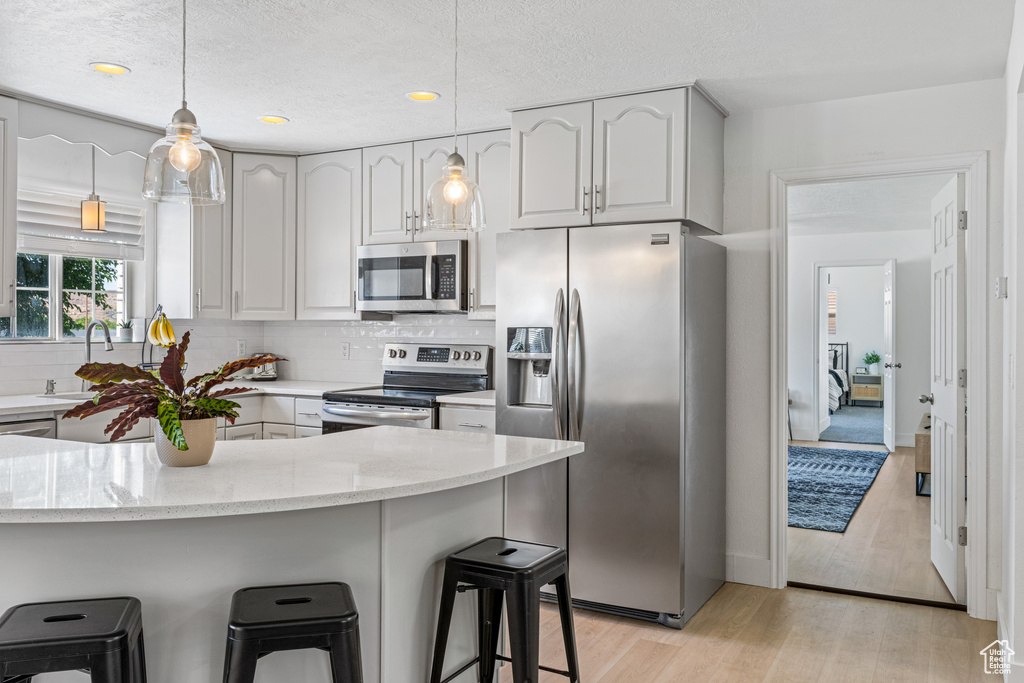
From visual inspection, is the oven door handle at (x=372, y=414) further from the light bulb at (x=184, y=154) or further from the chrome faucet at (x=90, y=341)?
the light bulb at (x=184, y=154)

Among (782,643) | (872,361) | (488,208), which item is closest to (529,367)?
(488,208)

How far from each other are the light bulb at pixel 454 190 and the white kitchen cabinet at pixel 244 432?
2.53 metres

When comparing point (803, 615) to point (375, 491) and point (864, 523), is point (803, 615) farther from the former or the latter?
point (375, 491)

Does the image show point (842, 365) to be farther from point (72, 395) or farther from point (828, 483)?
point (72, 395)

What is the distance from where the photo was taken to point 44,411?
349cm

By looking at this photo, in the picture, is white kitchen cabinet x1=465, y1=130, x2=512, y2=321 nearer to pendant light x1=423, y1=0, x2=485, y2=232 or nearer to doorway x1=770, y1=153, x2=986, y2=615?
doorway x1=770, y1=153, x2=986, y2=615

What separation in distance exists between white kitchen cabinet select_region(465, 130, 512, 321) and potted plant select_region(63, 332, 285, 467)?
2308 mm

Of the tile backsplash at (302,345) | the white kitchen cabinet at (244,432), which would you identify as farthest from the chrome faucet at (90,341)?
the white kitchen cabinet at (244,432)

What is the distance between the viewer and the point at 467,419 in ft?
13.1

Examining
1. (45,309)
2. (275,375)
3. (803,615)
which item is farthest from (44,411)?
(803,615)

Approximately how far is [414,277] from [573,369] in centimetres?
143

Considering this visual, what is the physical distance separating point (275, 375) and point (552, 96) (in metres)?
2.76

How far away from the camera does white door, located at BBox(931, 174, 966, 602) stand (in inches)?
137

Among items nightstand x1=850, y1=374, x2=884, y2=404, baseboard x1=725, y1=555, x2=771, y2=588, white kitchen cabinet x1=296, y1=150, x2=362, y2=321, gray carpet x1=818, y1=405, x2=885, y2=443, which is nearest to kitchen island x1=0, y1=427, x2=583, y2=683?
baseboard x1=725, y1=555, x2=771, y2=588
